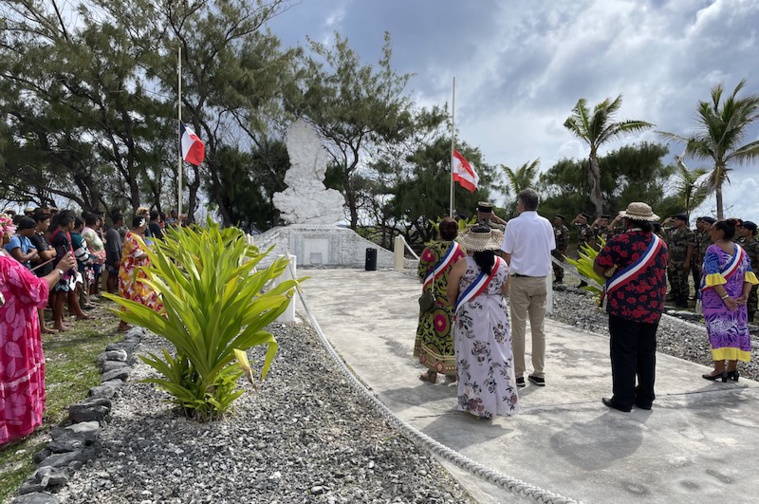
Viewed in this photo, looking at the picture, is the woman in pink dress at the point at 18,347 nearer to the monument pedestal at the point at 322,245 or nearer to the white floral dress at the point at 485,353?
the white floral dress at the point at 485,353

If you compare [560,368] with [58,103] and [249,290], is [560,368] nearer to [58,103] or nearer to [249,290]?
[249,290]

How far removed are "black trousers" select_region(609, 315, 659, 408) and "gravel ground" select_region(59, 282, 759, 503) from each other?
5.73 ft

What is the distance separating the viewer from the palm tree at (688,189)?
19422 millimetres

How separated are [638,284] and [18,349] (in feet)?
13.7

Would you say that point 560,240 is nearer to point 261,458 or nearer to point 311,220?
point 311,220

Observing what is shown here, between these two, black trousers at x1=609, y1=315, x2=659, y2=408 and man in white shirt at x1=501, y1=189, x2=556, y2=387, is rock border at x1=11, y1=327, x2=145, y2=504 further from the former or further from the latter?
black trousers at x1=609, y1=315, x2=659, y2=408

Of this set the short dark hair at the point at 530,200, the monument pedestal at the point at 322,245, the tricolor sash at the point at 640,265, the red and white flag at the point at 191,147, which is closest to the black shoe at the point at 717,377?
the tricolor sash at the point at 640,265

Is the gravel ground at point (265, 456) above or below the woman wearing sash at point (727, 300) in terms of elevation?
below

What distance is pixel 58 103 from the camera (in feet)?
57.6

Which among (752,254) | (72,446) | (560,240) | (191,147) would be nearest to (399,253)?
(560,240)

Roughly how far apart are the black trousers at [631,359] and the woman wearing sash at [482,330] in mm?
826

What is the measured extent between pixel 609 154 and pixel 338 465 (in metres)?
20.7

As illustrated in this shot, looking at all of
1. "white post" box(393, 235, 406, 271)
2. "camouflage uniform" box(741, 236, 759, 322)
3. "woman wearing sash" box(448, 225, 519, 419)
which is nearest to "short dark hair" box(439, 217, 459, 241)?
"woman wearing sash" box(448, 225, 519, 419)

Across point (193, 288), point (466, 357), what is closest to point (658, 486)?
point (466, 357)
